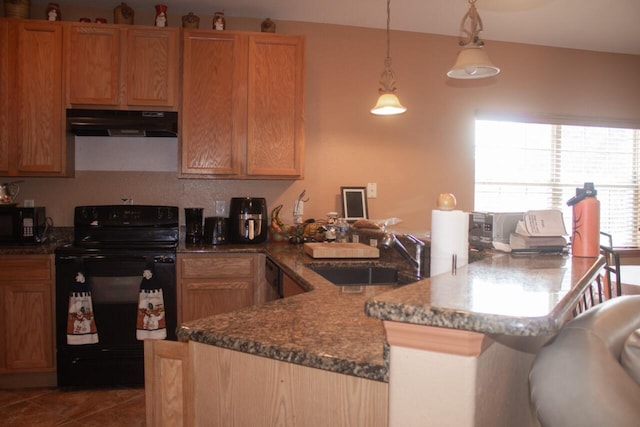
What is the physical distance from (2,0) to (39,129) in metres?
1.03

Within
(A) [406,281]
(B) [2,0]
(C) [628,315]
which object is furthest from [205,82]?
(C) [628,315]

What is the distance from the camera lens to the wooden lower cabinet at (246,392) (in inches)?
37.5

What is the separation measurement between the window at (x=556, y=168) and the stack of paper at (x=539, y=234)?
2.50 metres

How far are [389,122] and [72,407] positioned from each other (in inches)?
114

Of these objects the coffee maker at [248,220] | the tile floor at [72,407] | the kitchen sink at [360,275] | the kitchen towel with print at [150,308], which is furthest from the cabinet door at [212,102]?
the tile floor at [72,407]

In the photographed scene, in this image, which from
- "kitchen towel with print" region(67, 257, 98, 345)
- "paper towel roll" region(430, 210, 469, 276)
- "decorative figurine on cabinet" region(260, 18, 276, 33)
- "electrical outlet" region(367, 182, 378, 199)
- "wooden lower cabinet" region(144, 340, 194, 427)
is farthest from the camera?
"electrical outlet" region(367, 182, 378, 199)

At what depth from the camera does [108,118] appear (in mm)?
3170

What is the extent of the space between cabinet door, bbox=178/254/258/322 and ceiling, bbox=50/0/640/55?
178 cm

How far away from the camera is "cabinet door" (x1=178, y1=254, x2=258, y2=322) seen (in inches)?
120

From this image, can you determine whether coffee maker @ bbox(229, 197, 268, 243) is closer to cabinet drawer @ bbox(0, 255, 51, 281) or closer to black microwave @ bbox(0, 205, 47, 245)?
cabinet drawer @ bbox(0, 255, 51, 281)

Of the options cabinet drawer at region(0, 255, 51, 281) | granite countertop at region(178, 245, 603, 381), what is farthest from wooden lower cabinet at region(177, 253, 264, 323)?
granite countertop at region(178, 245, 603, 381)

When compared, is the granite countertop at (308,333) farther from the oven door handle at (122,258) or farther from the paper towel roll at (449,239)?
the oven door handle at (122,258)

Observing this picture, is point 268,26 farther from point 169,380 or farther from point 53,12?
point 169,380

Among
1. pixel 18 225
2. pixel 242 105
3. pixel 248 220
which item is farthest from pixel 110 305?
pixel 242 105
